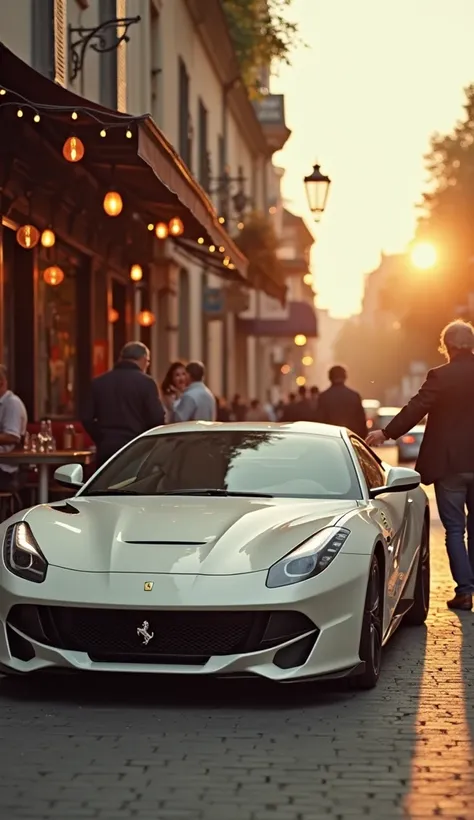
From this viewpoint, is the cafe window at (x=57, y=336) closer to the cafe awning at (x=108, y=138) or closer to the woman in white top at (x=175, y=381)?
the cafe awning at (x=108, y=138)

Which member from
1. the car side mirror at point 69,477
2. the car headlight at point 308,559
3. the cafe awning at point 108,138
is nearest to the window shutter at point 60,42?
the cafe awning at point 108,138

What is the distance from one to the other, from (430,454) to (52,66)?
758 centimetres

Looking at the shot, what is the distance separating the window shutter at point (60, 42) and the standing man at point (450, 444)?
23.5 ft

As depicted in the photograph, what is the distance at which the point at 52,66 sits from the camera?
54.7 feet

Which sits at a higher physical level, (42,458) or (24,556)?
(24,556)

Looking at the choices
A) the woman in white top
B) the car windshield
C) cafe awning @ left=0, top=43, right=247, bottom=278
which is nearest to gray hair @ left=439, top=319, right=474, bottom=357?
the car windshield

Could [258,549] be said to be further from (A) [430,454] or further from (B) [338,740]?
(A) [430,454]

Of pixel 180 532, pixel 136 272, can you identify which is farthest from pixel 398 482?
pixel 136 272

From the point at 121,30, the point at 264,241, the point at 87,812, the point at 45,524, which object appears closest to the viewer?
the point at 87,812

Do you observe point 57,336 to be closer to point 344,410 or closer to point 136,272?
point 344,410

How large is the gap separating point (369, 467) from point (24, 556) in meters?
2.45

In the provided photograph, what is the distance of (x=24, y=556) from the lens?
7.30 m

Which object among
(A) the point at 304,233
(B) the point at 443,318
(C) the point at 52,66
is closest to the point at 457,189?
(B) the point at 443,318

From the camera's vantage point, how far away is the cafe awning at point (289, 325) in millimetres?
46531
